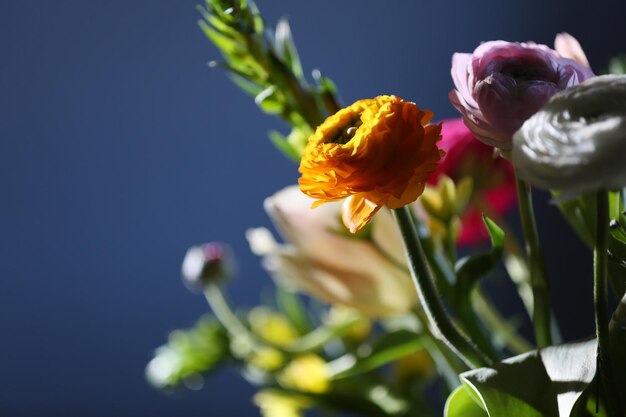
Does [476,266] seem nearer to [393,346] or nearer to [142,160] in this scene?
[393,346]

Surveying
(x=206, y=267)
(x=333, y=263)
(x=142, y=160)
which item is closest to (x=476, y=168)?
(x=333, y=263)

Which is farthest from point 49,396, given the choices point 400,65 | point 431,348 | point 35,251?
point 431,348

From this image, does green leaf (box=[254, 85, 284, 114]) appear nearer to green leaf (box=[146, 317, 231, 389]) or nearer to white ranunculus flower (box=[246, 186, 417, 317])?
white ranunculus flower (box=[246, 186, 417, 317])

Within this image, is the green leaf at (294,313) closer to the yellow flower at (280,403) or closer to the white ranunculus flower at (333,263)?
the yellow flower at (280,403)

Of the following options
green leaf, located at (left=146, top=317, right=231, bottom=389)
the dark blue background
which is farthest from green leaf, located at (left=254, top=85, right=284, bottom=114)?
the dark blue background

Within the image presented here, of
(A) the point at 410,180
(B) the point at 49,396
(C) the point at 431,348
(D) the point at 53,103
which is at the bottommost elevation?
(B) the point at 49,396

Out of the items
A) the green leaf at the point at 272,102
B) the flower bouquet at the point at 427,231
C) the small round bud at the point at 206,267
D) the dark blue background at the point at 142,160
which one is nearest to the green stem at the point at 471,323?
the flower bouquet at the point at 427,231

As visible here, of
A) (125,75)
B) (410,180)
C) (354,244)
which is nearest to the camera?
(410,180)

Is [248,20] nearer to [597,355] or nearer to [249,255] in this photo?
[597,355]
